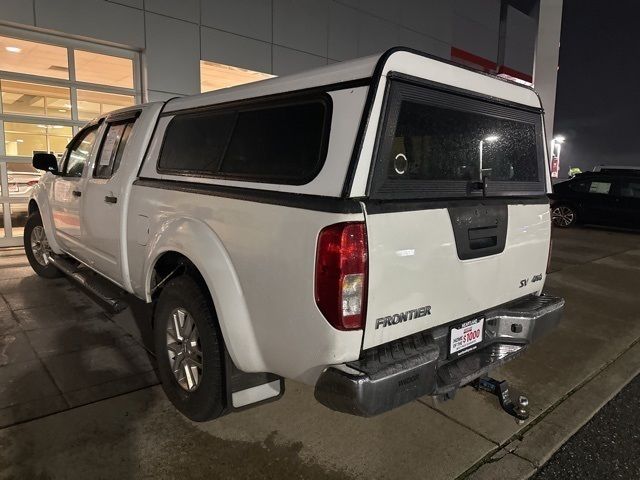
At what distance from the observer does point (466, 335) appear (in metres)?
2.67

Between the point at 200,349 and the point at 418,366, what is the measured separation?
1.24 m

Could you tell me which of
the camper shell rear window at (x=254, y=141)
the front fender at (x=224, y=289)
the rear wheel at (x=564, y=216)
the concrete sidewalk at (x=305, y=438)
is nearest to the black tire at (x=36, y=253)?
the concrete sidewalk at (x=305, y=438)

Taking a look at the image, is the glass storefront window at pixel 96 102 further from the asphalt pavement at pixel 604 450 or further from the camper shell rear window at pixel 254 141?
the asphalt pavement at pixel 604 450

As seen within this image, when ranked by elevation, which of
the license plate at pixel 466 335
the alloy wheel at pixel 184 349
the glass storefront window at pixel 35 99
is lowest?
the alloy wheel at pixel 184 349

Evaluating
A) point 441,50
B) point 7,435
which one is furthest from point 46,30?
point 441,50

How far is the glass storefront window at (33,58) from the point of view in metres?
8.18

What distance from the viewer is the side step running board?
3718 mm

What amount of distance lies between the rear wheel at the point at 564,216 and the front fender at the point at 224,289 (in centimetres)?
1303

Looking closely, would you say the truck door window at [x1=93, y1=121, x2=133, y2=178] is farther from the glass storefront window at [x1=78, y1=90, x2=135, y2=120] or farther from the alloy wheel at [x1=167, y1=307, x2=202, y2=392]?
the glass storefront window at [x1=78, y1=90, x2=135, y2=120]

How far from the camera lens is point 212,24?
10.2m

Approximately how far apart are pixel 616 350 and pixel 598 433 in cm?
171

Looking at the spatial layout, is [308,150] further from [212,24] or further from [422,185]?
[212,24]

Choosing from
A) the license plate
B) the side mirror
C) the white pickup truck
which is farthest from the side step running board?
the license plate

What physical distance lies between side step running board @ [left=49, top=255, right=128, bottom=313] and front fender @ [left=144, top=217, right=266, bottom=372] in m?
1.26
